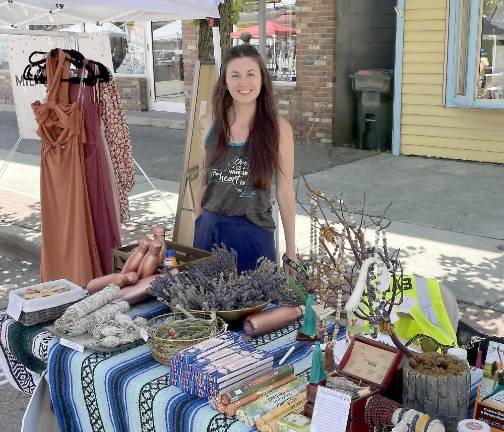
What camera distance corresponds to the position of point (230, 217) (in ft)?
10.6

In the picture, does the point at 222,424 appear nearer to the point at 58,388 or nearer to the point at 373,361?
the point at 373,361

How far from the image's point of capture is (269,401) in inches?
74.9

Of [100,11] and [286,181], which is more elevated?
[100,11]

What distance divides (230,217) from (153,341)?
44.5 inches

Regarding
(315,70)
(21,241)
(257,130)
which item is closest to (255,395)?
(257,130)

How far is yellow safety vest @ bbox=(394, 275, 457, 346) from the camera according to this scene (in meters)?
2.59

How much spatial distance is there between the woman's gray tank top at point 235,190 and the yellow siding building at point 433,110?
21.3 feet

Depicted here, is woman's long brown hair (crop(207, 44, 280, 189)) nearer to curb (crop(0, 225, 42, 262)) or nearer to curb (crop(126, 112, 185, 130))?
curb (crop(0, 225, 42, 262))

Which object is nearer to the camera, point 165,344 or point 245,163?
point 165,344

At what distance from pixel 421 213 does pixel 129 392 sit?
5398mm

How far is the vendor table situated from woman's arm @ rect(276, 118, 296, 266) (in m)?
0.86

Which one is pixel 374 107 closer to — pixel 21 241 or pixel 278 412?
pixel 21 241

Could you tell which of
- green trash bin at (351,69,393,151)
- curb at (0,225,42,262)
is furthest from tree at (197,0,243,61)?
green trash bin at (351,69,393,151)

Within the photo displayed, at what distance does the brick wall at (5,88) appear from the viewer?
16203mm
